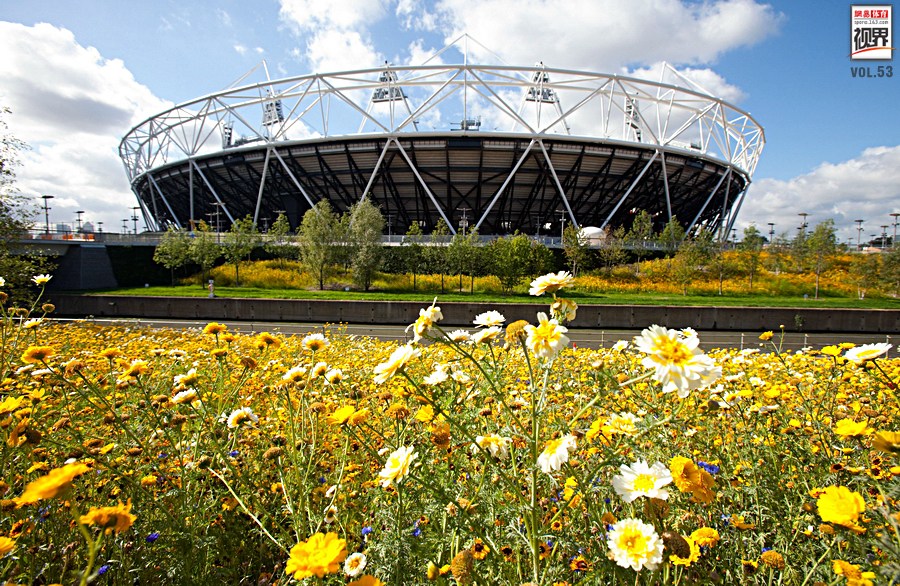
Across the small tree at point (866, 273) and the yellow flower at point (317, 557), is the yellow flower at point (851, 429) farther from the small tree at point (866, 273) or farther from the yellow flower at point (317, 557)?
the small tree at point (866, 273)

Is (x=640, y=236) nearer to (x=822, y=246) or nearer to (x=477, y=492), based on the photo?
(x=822, y=246)

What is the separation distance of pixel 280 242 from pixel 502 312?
23.2 meters

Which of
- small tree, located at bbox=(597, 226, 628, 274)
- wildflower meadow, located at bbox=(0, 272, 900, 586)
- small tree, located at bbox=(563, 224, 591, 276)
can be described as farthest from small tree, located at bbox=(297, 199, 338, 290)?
→ wildflower meadow, located at bbox=(0, 272, 900, 586)

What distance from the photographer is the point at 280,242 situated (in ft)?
107

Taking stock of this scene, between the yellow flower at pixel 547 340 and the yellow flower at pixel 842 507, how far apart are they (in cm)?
76

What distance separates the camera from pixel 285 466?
2.20 m

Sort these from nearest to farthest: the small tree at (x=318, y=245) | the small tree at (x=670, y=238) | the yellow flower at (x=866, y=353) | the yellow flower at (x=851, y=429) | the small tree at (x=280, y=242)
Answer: the yellow flower at (x=851, y=429)
the yellow flower at (x=866, y=353)
the small tree at (x=318, y=245)
the small tree at (x=280, y=242)
the small tree at (x=670, y=238)

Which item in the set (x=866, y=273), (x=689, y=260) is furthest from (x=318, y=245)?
(x=866, y=273)

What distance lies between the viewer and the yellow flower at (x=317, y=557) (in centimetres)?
89

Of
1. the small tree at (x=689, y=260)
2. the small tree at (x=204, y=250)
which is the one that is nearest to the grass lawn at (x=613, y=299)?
the small tree at (x=689, y=260)

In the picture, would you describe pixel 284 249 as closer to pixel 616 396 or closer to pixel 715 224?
pixel 616 396

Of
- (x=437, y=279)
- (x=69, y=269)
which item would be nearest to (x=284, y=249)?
(x=437, y=279)

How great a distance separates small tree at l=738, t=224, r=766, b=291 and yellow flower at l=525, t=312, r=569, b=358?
33106 millimetres

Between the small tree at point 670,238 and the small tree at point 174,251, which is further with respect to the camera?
the small tree at point 670,238
